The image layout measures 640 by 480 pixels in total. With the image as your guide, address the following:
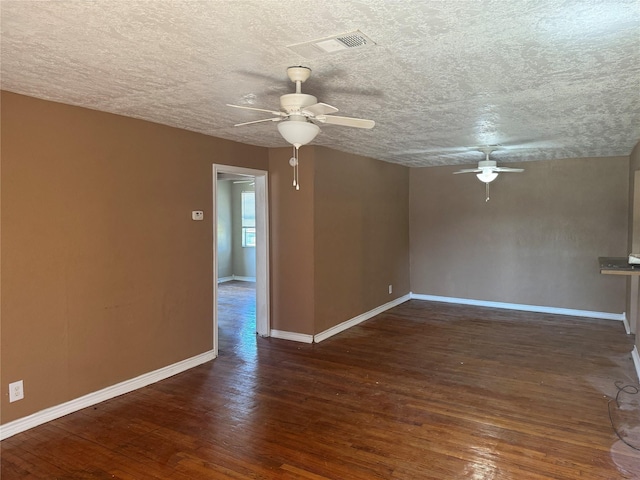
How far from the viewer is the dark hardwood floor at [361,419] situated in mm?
2523

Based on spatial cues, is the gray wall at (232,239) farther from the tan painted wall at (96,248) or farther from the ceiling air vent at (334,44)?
the ceiling air vent at (334,44)

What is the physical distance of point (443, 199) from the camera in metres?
7.11

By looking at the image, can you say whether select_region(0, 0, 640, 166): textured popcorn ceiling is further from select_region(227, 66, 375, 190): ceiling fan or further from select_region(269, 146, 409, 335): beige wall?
select_region(269, 146, 409, 335): beige wall

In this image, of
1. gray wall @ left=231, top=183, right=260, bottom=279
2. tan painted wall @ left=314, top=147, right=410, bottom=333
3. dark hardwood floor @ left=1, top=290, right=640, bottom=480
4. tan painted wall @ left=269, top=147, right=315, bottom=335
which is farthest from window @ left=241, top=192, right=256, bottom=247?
dark hardwood floor @ left=1, top=290, right=640, bottom=480

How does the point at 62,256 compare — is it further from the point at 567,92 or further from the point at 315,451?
the point at 567,92

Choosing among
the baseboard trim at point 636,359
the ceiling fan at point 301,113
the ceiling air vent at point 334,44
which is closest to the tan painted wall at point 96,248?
the ceiling fan at point 301,113

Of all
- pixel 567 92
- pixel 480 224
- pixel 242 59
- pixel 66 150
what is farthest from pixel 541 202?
pixel 66 150

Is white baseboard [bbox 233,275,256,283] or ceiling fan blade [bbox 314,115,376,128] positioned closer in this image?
ceiling fan blade [bbox 314,115,376,128]

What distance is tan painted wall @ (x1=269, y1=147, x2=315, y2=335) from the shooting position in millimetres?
4883

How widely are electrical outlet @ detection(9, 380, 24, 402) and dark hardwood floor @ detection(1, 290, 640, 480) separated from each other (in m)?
0.25

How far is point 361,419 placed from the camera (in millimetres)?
3121

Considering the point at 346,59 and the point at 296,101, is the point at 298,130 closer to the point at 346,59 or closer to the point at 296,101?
the point at 296,101

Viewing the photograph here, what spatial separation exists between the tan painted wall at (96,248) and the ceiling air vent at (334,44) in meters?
2.04

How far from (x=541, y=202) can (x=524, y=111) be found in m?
3.50
